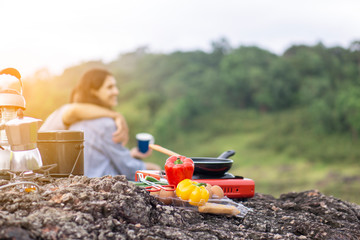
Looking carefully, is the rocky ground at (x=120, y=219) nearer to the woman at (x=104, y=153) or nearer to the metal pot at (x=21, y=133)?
the metal pot at (x=21, y=133)

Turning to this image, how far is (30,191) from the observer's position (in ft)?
6.41

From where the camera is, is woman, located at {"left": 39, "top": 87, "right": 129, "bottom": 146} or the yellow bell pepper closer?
the yellow bell pepper

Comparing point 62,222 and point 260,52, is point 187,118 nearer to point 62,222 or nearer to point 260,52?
point 260,52

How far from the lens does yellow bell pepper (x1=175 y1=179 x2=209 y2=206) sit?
6.88ft

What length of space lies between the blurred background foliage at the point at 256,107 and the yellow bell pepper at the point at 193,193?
38.4 feet

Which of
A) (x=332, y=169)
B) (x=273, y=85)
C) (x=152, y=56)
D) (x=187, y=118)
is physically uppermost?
(x=152, y=56)

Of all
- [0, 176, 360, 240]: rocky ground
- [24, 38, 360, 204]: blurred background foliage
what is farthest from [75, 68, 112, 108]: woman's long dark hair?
[24, 38, 360, 204]: blurred background foliage

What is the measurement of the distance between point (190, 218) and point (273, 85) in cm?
1699

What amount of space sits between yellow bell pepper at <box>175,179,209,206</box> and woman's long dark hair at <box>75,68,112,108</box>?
2.96 meters

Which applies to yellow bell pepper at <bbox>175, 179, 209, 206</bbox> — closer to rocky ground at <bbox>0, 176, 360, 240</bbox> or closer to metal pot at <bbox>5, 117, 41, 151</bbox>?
rocky ground at <bbox>0, 176, 360, 240</bbox>

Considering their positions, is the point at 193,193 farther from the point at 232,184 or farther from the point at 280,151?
the point at 280,151

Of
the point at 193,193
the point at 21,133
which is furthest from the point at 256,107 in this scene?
the point at 21,133

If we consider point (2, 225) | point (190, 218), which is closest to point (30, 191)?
point (2, 225)

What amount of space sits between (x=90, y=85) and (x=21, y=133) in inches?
115
